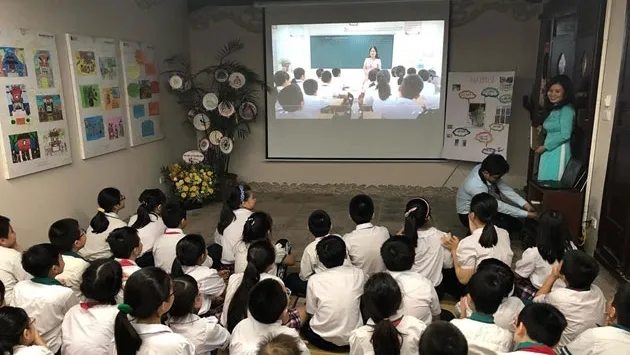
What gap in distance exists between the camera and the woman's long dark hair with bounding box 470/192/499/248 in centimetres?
251

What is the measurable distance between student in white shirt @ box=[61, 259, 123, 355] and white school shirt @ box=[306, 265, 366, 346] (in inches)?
36.0

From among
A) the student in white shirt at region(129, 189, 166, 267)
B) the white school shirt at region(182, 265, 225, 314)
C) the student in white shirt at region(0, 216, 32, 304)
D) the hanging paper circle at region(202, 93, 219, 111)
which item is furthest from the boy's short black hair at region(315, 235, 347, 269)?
the hanging paper circle at region(202, 93, 219, 111)

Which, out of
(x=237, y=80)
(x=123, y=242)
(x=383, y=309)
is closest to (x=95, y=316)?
(x=123, y=242)

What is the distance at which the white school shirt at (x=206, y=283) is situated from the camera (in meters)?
2.37

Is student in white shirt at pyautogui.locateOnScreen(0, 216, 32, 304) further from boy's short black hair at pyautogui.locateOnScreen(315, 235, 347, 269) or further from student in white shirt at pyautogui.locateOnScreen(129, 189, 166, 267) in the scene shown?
boy's short black hair at pyautogui.locateOnScreen(315, 235, 347, 269)

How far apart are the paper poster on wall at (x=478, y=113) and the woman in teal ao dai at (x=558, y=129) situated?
4.34 ft

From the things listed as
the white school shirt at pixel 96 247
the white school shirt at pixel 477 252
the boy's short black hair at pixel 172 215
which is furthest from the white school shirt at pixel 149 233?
the white school shirt at pixel 477 252

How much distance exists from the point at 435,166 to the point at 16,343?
4.92 meters

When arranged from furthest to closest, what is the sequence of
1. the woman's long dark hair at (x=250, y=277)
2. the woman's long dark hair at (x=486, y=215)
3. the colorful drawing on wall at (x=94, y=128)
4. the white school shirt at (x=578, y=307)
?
the colorful drawing on wall at (x=94, y=128)
the woman's long dark hair at (x=486, y=215)
the woman's long dark hair at (x=250, y=277)
the white school shirt at (x=578, y=307)

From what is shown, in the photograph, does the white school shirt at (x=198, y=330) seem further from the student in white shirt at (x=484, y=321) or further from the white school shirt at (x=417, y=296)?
the student in white shirt at (x=484, y=321)

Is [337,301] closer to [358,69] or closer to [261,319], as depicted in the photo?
[261,319]

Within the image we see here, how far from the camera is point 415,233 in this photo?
261 cm

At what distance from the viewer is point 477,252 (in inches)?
99.7

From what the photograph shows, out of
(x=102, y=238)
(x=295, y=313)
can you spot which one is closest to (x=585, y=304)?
(x=295, y=313)
